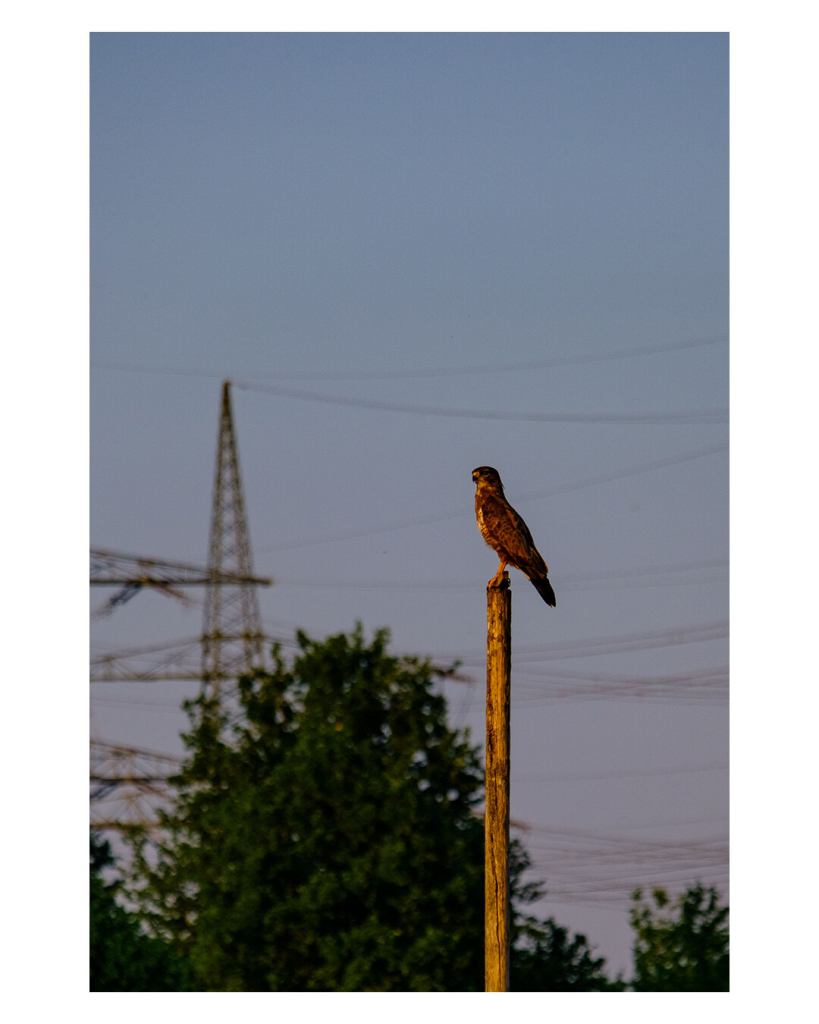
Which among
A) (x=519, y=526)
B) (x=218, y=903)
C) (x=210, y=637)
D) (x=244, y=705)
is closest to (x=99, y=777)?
(x=210, y=637)

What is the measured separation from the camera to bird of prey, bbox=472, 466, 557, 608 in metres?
15.9

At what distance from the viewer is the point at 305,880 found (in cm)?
4516

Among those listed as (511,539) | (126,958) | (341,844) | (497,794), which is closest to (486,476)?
(511,539)

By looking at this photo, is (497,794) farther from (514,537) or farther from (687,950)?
(687,950)

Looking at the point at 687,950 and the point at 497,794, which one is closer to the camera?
the point at 497,794

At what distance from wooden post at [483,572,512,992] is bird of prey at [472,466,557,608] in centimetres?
215

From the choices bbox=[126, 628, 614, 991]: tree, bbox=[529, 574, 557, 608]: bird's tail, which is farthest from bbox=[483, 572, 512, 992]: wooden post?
bbox=[126, 628, 614, 991]: tree

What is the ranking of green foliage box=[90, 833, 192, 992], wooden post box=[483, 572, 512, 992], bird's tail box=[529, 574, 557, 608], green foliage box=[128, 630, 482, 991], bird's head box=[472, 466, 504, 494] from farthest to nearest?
green foliage box=[90, 833, 192, 992] < green foliage box=[128, 630, 482, 991] < bird's head box=[472, 466, 504, 494] < bird's tail box=[529, 574, 557, 608] < wooden post box=[483, 572, 512, 992]

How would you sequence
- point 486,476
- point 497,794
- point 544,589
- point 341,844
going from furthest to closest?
1. point 341,844
2. point 486,476
3. point 544,589
4. point 497,794

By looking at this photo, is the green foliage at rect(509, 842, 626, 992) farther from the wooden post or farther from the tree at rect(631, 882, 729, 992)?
the wooden post

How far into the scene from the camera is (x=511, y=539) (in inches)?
634

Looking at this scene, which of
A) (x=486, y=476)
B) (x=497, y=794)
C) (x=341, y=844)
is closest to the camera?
(x=497, y=794)

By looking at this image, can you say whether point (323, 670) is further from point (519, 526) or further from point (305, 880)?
point (519, 526)

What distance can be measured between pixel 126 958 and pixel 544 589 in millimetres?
36247
